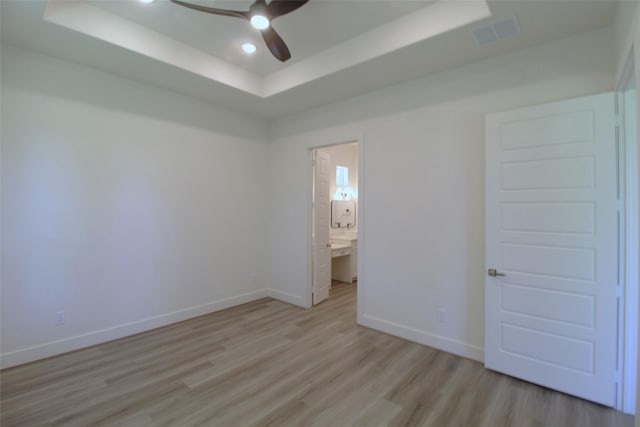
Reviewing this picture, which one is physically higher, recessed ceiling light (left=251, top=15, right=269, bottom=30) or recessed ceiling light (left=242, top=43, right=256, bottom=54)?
recessed ceiling light (left=242, top=43, right=256, bottom=54)

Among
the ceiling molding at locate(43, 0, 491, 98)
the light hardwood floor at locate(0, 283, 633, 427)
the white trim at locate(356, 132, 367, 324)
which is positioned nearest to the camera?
the light hardwood floor at locate(0, 283, 633, 427)

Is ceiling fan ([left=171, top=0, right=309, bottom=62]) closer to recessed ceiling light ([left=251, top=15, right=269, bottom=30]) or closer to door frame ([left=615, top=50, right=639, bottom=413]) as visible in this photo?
recessed ceiling light ([left=251, top=15, right=269, bottom=30])

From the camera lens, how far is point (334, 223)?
6555mm

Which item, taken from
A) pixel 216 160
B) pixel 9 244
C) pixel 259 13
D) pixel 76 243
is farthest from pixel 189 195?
pixel 259 13

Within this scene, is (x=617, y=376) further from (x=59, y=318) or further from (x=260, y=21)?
(x=59, y=318)

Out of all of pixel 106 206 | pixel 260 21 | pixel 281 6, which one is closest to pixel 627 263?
pixel 281 6

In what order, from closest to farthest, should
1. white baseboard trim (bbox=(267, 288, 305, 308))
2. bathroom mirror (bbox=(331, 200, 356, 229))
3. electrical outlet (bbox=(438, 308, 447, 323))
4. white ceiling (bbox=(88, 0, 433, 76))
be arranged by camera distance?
white ceiling (bbox=(88, 0, 433, 76)) < electrical outlet (bbox=(438, 308, 447, 323)) < white baseboard trim (bbox=(267, 288, 305, 308)) < bathroom mirror (bbox=(331, 200, 356, 229))

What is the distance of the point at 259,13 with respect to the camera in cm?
220

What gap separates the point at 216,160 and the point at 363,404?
12.0ft

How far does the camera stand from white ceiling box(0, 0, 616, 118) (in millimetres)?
2398

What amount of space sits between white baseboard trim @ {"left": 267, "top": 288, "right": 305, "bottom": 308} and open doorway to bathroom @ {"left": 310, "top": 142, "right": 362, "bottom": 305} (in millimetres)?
205

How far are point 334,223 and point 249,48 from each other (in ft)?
13.2

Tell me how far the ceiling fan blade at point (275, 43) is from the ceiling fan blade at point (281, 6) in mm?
154

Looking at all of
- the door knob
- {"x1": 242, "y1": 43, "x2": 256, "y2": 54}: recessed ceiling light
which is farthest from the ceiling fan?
the door knob
